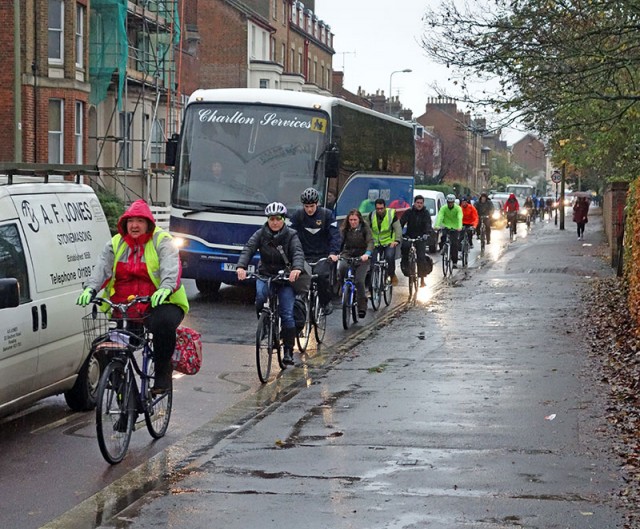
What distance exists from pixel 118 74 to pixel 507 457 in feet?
122

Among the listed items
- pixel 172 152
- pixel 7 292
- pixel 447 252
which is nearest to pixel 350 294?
pixel 172 152

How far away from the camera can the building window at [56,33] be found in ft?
124

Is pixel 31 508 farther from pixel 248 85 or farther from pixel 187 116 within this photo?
pixel 248 85

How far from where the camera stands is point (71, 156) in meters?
38.3

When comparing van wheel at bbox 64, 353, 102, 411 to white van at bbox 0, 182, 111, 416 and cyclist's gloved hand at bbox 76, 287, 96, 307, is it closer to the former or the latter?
white van at bbox 0, 182, 111, 416

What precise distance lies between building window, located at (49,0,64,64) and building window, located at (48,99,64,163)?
1.37 meters

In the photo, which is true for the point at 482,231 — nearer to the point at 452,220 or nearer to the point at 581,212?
the point at 581,212

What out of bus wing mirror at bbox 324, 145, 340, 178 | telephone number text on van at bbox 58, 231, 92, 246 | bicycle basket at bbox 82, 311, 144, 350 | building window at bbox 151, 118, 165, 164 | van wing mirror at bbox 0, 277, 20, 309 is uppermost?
building window at bbox 151, 118, 165, 164

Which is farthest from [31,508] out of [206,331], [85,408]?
[206,331]

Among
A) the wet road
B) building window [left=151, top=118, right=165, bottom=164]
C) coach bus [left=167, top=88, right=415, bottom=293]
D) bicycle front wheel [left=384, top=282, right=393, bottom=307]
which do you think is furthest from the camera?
building window [left=151, top=118, right=165, bottom=164]

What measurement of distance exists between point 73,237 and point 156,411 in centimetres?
176

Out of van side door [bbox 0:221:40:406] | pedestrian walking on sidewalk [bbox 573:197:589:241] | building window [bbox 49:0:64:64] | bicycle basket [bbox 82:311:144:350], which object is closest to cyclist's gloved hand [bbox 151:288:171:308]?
bicycle basket [bbox 82:311:144:350]

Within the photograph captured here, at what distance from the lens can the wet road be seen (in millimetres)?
7352

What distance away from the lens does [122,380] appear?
8305mm
